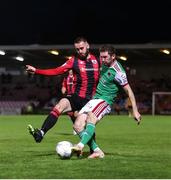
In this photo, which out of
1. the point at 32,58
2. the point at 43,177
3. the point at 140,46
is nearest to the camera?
the point at 43,177

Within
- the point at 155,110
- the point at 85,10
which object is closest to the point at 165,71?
the point at 155,110

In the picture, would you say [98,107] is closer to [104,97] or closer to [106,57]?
[104,97]

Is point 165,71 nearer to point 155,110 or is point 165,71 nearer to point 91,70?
point 155,110

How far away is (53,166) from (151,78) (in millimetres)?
42721

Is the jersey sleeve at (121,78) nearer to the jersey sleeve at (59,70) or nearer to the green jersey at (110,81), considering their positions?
the green jersey at (110,81)

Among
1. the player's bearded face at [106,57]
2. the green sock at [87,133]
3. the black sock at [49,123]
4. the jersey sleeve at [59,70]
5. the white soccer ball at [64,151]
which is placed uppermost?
the player's bearded face at [106,57]

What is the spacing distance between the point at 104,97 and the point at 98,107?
0.25 metres

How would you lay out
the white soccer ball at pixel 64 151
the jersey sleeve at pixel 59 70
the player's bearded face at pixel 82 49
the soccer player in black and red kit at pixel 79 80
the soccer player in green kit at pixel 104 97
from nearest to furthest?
1. the white soccer ball at pixel 64 151
2. the soccer player in green kit at pixel 104 97
3. the player's bearded face at pixel 82 49
4. the jersey sleeve at pixel 59 70
5. the soccer player in black and red kit at pixel 79 80

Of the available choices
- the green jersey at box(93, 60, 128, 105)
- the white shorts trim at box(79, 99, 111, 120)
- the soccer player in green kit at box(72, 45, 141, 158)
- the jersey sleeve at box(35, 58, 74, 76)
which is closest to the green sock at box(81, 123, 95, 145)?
the soccer player in green kit at box(72, 45, 141, 158)

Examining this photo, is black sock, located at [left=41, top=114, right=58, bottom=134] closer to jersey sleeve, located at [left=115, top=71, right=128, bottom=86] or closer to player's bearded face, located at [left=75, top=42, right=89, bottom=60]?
player's bearded face, located at [left=75, top=42, right=89, bottom=60]

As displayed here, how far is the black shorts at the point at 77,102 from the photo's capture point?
10875 mm

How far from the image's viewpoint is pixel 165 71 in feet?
168

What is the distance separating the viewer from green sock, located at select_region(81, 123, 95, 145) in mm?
→ 9844

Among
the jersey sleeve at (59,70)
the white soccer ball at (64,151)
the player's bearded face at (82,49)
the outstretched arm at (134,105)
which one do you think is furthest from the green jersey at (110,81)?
the white soccer ball at (64,151)
